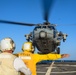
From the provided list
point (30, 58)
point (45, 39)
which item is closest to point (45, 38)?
point (45, 39)

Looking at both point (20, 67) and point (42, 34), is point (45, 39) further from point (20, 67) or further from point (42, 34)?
point (20, 67)

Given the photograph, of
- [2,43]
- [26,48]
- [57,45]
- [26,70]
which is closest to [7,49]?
[2,43]

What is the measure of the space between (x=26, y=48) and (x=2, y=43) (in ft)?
9.43

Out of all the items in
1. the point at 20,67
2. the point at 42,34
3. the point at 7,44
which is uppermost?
the point at 7,44

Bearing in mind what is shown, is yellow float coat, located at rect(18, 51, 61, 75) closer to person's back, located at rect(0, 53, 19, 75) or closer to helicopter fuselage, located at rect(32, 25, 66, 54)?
person's back, located at rect(0, 53, 19, 75)

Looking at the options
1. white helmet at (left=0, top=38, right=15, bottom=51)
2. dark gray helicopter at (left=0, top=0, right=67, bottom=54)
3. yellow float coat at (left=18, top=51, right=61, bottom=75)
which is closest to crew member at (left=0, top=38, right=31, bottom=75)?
white helmet at (left=0, top=38, right=15, bottom=51)

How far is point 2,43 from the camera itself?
528 cm

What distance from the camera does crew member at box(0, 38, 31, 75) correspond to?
4.98 m

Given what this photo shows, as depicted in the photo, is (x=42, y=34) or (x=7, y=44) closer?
(x=7, y=44)

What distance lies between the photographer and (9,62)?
509 centimetres

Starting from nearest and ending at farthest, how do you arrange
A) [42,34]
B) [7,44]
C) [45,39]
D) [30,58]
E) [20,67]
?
[20,67], [7,44], [30,58], [42,34], [45,39]

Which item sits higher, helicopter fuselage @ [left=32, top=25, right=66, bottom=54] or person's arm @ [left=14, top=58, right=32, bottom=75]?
person's arm @ [left=14, top=58, right=32, bottom=75]

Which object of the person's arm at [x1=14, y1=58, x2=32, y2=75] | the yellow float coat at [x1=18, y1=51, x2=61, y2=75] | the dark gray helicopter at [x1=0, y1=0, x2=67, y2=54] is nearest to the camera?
the person's arm at [x1=14, y1=58, x2=32, y2=75]

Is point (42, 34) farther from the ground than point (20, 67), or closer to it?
closer to it
